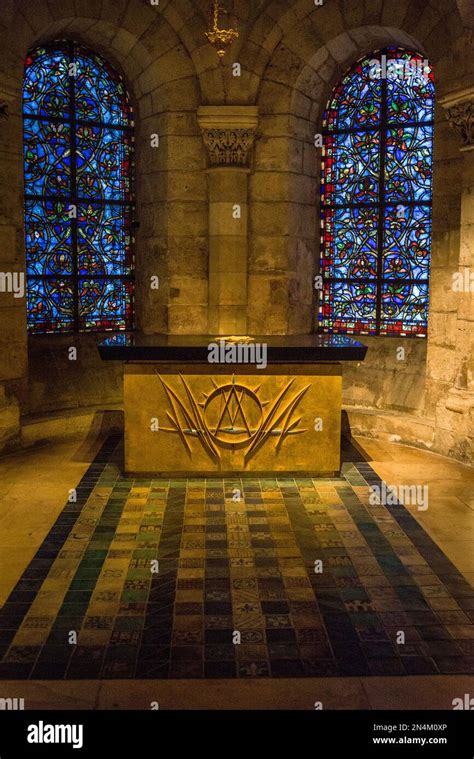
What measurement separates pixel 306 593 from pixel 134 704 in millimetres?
1440

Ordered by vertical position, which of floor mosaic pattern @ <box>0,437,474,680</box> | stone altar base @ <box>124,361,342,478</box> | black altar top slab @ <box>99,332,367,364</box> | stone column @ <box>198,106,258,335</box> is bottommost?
floor mosaic pattern @ <box>0,437,474,680</box>

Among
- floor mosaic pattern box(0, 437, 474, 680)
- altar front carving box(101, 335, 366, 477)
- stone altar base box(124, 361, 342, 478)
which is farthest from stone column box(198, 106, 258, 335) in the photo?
floor mosaic pattern box(0, 437, 474, 680)

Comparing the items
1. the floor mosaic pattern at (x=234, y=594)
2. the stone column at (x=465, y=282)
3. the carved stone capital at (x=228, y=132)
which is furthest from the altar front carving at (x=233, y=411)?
the carved stone capital at (x=228, y=132)

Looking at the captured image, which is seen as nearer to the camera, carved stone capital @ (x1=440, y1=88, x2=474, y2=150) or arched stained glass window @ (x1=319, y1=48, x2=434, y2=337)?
carved stone capital @ (x1=440, y1=88, x2=474, y2=150)

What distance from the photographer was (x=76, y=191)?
888 centimetres

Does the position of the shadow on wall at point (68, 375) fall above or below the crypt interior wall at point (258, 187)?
below

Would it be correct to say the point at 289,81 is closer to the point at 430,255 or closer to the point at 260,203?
the point at 260,203

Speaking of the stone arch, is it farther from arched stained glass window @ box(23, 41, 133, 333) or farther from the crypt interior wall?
arched stained glass window @ box(23, 41, 133, 333)

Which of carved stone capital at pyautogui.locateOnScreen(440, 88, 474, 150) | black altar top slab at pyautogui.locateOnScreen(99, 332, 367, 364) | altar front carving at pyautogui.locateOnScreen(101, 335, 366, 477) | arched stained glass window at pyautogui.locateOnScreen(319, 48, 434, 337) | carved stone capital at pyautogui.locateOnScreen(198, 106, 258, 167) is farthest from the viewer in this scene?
arched stained glass window at pyautogui.locateOnScreen(319, 48, 434, 337)

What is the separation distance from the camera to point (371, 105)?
897 centimetres

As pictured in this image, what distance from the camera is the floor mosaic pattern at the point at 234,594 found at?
12.4 feet

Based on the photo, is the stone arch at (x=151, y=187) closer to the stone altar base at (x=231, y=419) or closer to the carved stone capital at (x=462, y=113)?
the stone altar base at (x=231, y=419)

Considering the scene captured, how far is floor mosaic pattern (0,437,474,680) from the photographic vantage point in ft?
12.4

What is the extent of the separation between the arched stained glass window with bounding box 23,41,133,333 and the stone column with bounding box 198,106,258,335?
113cm
